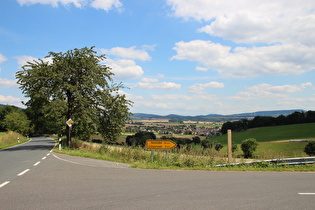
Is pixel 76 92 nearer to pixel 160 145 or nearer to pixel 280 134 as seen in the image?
pixel 160 145

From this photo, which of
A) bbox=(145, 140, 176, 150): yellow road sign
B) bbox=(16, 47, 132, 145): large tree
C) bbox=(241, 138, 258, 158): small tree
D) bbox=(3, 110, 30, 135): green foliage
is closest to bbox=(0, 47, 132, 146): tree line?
bbox=(16, 47, 132, 145): large tree

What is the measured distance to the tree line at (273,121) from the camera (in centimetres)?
10939

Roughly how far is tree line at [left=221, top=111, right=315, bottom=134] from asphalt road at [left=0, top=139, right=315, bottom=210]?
10360 centimetres

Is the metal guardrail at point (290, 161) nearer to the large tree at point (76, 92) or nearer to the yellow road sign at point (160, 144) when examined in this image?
the yellow road sign at point (160, 144)

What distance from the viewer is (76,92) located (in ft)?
81.8

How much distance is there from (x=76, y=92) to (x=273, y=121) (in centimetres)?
10532

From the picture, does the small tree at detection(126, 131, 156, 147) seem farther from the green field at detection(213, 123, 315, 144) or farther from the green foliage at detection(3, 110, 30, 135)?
the green foliage at detection(3, 110, 30, 135)

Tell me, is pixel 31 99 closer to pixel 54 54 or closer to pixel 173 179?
pixel 54 54

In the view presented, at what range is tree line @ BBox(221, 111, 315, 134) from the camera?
10939 cm

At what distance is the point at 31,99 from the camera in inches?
1041

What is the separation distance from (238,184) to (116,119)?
68.9ft

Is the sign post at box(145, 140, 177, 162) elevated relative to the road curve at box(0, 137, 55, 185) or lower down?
elevated

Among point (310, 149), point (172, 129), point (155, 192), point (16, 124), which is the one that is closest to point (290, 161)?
point (155, 192)

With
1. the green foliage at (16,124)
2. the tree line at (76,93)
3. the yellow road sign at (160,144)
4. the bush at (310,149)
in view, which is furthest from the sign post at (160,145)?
the green foliage at (16,124)
